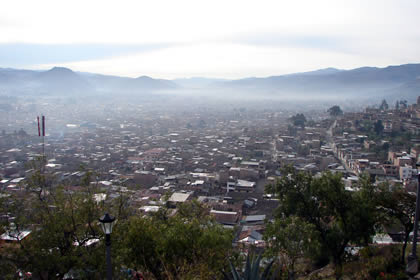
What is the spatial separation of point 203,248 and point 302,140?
31.3 m

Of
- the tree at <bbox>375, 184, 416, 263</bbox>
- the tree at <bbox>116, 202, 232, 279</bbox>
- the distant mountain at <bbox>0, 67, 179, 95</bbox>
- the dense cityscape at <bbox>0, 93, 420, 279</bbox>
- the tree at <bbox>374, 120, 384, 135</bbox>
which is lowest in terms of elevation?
the dense cityscape at <bbox>0, 93, 420, 279</bbox>

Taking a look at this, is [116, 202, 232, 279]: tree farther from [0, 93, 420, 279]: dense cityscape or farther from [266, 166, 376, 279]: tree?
[266, 166, 376, 279]: tree

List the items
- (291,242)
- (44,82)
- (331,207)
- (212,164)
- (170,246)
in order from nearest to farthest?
(170,246) < (291,242) < (331,207) < (212,164) < (44,82)

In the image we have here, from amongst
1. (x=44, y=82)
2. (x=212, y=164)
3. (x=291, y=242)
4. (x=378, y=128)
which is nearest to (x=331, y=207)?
(x=291, y=242)

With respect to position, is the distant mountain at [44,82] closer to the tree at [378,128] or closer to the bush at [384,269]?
the tree at [378,128]

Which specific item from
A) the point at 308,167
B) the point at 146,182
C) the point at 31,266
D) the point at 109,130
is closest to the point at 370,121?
the point at 308,167

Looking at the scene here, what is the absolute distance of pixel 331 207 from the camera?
7.97m

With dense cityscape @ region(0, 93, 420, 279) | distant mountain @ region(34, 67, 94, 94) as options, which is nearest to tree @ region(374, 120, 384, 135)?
dense cityscape @ region(0, 93, 420, 279)

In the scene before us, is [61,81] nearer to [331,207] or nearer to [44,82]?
[44,82]

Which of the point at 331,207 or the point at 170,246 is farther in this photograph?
the point at 331,207

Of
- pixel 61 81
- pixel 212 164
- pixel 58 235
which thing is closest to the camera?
pixel 58 235

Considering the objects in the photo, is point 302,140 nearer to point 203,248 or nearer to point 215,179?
point 215,179

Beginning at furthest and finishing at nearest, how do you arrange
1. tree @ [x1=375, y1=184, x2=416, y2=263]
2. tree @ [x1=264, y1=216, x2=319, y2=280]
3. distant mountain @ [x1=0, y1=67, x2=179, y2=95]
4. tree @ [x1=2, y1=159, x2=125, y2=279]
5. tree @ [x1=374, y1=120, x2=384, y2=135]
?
distant mountain @ [x1=0, y1=67, x2=179, y2=95] → tree @ [x1=374, y1=120, x2=384, y2=135] → tree @ [x1=375, y1=184, x2=416, y2=263] → tree @ [x1=264, y1=216, x2=319, y2=280] → tree @ [x1=2, y1=159, x2=125, y2=279]

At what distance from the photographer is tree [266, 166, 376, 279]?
293 inches
